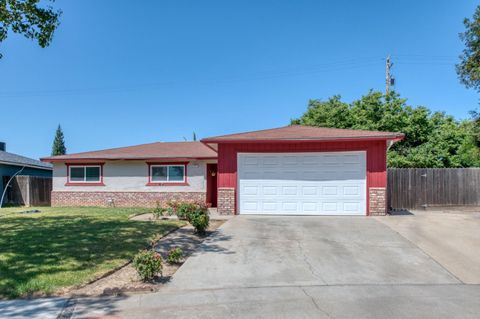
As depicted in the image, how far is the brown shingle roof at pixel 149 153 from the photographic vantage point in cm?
1797

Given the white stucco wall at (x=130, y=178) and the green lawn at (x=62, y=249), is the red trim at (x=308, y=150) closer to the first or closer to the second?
the green lawn at (x=62, y=249)

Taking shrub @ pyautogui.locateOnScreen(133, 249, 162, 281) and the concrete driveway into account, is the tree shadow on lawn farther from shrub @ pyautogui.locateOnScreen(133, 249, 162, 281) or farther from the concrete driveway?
the concrete driveway

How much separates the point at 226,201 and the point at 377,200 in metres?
5.16

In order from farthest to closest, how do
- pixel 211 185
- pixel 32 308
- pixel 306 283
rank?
pixel 211 185
pixel 306 283
pixel 32 308

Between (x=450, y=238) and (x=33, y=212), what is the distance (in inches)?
588

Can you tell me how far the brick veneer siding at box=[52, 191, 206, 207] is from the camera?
1791cm

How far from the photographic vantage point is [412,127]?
71.7 ft

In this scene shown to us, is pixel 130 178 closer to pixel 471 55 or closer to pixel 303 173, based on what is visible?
pixel 303 173

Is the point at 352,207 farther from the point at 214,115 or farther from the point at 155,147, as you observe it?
the point at 214,115

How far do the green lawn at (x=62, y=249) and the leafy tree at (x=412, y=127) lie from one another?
16.1 m

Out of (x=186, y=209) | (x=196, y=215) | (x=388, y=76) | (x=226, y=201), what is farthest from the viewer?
(x=388, y=76)

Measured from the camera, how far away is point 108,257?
7059 millimetres

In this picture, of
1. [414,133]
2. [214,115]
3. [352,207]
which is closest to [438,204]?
[352,207]

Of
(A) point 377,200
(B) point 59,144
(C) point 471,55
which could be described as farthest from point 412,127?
(B) point 59,144
